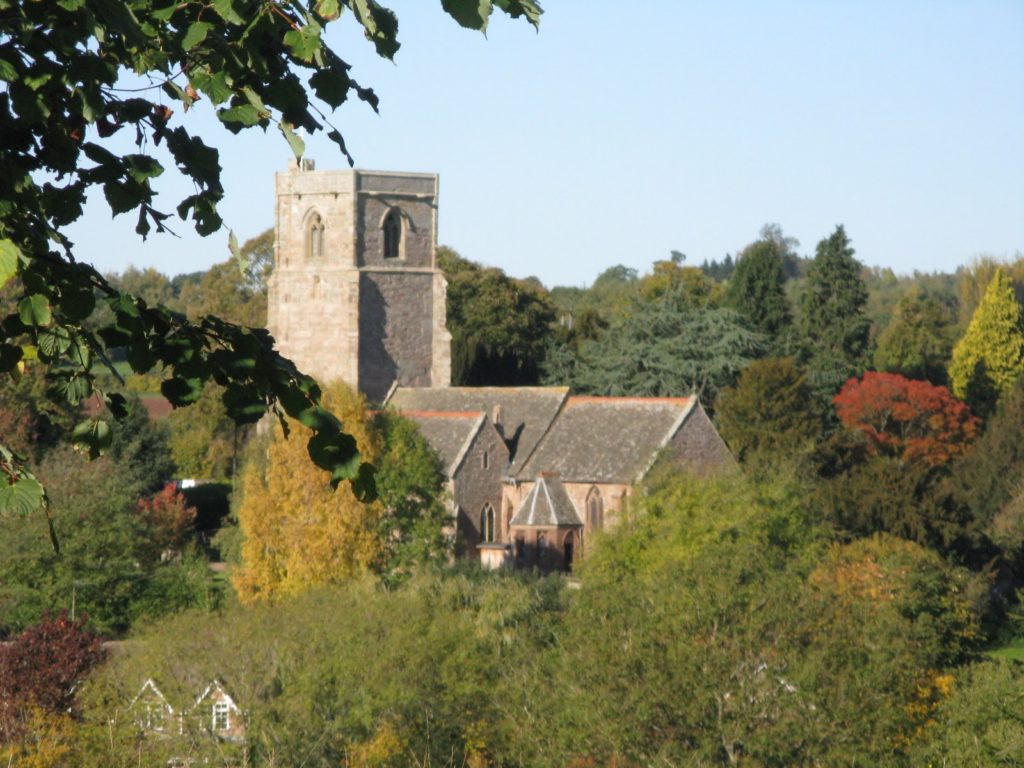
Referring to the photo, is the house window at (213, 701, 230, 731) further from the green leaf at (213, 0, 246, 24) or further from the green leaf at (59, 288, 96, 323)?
the green leaf at (213, 0, 246, 24)

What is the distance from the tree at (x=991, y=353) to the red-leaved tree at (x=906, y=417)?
12.3m

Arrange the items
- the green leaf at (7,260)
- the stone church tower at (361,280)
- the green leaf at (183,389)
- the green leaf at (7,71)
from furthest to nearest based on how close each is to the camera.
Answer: the stone church tower at (361,280) → the green leaf at (183,389) → the green leaf at (7,71) → the green leaf at (7,260)

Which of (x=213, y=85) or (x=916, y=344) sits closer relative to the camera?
(x=213, y=85)

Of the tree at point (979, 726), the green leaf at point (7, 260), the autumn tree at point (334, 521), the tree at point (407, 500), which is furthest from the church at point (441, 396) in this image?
the green leaf at point (7, 260)

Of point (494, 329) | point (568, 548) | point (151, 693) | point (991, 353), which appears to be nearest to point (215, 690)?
point (151, 693)

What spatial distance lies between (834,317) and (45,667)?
145 ft

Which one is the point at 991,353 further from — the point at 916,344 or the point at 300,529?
the point at 300,529

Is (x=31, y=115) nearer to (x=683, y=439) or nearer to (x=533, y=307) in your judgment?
(x=683, y=439)

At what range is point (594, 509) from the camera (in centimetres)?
4503

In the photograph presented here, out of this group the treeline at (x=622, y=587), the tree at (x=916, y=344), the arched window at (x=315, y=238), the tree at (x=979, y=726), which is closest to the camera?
the tree at (x=979, y=726)

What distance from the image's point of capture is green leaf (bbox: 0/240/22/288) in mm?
3657

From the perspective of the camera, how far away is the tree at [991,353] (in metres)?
66.6

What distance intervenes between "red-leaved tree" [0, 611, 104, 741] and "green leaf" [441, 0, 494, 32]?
722 inches

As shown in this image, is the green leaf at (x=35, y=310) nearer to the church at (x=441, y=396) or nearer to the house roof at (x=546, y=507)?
the church at (x=441, y=396)
